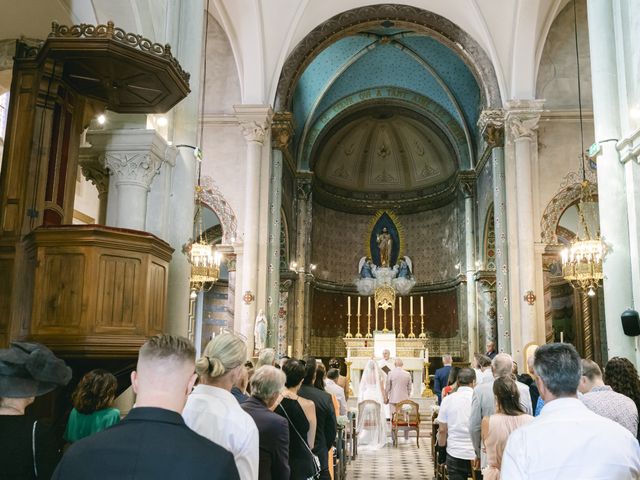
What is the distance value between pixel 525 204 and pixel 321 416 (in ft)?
34.5

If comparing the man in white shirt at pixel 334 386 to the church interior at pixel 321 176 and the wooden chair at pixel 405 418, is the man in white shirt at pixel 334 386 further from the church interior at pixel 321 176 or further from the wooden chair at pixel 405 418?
the wooden chair at pixel 405 418

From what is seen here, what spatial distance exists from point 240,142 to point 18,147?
365 inches

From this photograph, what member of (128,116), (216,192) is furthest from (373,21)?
(128,116)

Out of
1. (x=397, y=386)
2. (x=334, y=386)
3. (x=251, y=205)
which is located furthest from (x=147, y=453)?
(x=251, y=205)

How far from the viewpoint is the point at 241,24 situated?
15594mm

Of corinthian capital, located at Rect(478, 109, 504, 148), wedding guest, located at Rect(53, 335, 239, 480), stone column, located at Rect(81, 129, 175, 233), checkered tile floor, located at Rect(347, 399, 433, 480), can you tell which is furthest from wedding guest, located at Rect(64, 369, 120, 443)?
corinthian capital, located at Rect(478, 109, 504, 148)

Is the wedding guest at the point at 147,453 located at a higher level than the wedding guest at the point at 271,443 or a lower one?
higher

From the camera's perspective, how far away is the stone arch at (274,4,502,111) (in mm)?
16125

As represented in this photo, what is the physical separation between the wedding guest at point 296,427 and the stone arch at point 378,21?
12562 mm

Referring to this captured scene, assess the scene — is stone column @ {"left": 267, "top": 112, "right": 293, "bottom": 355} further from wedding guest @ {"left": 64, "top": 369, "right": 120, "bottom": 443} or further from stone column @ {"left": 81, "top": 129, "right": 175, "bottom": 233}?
wedding guest @ {"left": 64, "top": 369, "right": 120, "bottom": 443}

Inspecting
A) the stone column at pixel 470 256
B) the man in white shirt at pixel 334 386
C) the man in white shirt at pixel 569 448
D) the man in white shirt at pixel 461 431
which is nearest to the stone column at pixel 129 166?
the man in white shirt at pixel 334 386

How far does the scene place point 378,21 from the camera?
17125mm

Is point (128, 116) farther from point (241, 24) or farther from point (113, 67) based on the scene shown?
point (241, 24)

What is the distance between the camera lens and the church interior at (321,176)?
250 inches
